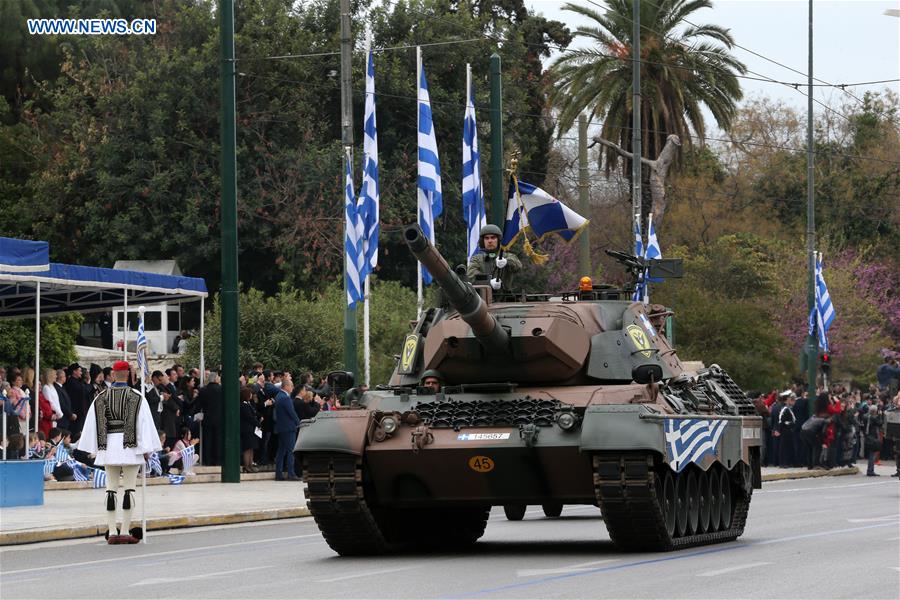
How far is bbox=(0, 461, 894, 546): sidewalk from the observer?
60.8 feet

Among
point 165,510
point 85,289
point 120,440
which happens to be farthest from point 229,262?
point 120,440

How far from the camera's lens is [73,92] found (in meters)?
50.1

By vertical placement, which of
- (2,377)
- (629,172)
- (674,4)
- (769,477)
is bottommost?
(769,477)

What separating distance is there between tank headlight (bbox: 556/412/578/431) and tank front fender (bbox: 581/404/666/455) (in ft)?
0.52

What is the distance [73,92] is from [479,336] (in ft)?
118

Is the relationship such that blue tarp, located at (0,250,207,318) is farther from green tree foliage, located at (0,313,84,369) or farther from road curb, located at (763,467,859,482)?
road curb, located at (763,467,859,482)

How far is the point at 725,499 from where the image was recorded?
1816 centimetres

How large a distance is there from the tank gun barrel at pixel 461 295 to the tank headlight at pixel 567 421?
46.4 inches

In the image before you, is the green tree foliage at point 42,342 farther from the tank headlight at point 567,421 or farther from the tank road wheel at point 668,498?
the tank headlight at point 567,421

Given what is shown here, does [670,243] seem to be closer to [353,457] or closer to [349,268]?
[349,268]

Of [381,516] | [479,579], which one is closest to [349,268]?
[381,516]

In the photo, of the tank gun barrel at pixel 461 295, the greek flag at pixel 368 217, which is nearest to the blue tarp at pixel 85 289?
the greek flag at pixel 368 217

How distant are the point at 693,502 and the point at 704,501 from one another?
0.46 m

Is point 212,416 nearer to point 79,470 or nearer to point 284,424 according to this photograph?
point 284,424
